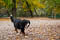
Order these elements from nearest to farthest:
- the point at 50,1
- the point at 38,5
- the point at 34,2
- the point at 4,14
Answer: the point at 50,1, the point at 34,2, the point at 38,5, the point at 4,14

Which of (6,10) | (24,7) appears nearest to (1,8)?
(6,10)

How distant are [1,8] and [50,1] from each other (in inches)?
1077

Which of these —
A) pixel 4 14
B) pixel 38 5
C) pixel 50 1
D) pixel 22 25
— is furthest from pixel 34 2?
pixel 22 25

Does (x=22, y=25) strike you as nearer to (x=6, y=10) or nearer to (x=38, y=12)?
(x=6, y=10)

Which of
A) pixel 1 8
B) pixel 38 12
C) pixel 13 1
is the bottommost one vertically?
pixel 38 12

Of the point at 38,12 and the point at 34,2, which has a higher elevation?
the point at 34,2

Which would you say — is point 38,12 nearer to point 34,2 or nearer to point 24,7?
point 24,7

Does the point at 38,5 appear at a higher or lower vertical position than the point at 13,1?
lower

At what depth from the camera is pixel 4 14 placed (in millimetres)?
42125

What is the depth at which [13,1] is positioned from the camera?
1126 inches

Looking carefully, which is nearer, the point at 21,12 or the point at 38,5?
the point at 38,5

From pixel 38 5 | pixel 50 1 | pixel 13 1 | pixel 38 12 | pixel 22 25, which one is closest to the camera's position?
pixel 22 25

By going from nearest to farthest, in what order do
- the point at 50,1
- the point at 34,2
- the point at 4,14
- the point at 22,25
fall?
1. the point at 22,25
2. the point at 50,1
3. the point at 34,2
4. the point at 4,14

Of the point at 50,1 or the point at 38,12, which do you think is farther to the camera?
the point at 38,12
